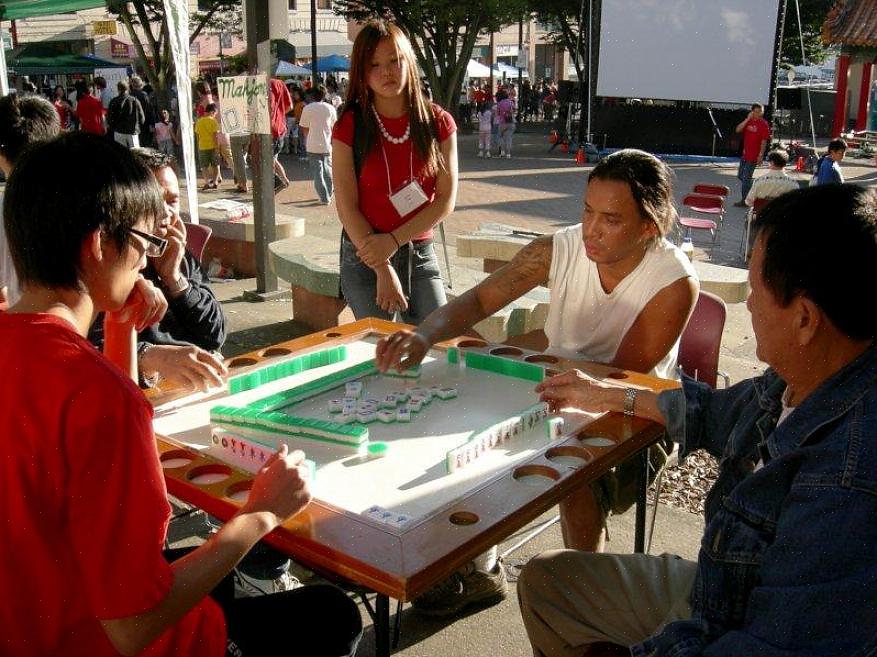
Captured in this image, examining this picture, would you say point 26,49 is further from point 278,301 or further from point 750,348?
point 750,348

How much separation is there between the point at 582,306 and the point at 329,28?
44390 millimetres

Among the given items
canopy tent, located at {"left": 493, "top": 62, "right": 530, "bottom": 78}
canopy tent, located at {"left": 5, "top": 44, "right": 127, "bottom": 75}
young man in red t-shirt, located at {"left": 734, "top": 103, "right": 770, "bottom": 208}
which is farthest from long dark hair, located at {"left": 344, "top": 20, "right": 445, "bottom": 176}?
canopy tent, located at {"left": 493, "top": 62, "right": 530, "bottom": 78}

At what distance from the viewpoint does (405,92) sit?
3.35 meters

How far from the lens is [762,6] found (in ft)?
37.2

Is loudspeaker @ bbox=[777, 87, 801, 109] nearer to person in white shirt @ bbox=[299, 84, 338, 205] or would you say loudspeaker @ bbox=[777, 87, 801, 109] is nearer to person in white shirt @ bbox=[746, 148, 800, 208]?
person in white shirt @ bbox=[746, 148, 800, 208]

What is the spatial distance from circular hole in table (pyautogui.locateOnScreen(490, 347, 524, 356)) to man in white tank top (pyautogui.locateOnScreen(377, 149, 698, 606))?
14cm

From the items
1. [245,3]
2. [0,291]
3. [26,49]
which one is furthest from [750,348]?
[26,49]

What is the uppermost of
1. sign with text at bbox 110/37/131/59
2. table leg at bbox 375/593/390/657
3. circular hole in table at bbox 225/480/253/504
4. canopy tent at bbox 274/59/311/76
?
sign with text at bbox 110/37/131/59

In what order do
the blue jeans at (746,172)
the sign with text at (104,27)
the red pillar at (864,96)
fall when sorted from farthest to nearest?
the sign with text at (104,27) < the red pillar at (864,96) < the blue jeans at (746,172)

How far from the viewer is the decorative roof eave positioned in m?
19.2

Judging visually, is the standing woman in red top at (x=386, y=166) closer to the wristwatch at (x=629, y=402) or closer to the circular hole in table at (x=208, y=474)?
the wristwatch at (x=629, y=402)

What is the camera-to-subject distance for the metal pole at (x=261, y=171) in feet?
19.9

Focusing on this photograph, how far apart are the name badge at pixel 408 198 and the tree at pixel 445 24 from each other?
68.1ft

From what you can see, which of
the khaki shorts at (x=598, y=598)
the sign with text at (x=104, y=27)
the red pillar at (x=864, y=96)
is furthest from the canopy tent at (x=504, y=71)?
the khaki shorts at (x=598, y=598)
